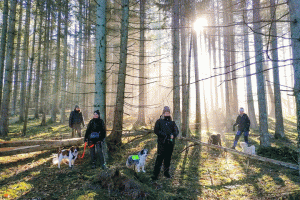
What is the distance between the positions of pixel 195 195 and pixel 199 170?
1.91 meters

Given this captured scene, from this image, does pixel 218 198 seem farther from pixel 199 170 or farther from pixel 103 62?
pixel 103 62

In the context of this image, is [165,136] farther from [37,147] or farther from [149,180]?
[37,147]

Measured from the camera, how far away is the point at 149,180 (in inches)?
191

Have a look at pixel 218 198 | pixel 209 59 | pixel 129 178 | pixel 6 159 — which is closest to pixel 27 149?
pixel 6 159

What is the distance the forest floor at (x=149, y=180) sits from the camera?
12.8ft

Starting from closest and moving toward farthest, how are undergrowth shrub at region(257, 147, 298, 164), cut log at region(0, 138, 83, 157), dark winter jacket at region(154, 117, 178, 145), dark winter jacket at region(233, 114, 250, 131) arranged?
1. dark winter jacket at region(154, 117, 178, 145)
2. cut log at region(0, 138, 83, 157)
3. undergrowth shrub at region(257, 147, 298, 164)
4. dark winter jacket at region(233, 114, 250, 131)

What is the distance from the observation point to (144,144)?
9.23 m

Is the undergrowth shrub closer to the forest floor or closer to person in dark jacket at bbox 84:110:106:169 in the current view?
the forest floor

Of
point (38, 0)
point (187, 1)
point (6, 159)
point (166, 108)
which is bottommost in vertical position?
point (6, 159)

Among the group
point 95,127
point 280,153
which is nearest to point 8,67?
point 95,127

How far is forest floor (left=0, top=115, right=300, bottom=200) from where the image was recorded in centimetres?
392

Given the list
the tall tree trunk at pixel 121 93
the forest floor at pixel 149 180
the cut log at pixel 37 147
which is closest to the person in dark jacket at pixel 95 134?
the forest floor at pixel 149 180

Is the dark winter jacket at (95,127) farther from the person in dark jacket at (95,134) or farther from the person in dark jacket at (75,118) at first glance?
the person in dark jacket at (75,118)

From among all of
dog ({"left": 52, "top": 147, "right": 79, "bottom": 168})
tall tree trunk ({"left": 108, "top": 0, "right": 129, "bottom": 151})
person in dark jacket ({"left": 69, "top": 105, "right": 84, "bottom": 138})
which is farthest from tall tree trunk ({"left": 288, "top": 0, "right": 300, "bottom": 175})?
person in dark jacket ({"left": 69, "top": 105, "right": 84, "bottom": 138})
